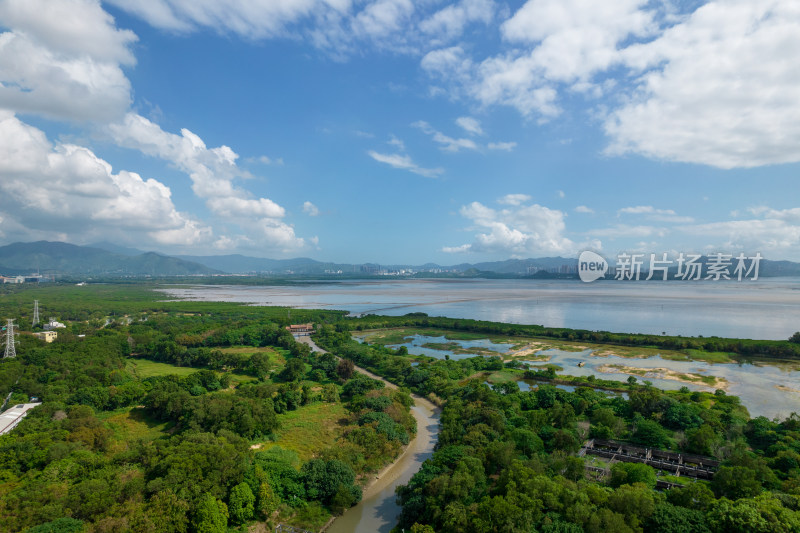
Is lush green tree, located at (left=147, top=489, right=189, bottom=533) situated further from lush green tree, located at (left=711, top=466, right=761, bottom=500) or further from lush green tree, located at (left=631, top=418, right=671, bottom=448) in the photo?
lush green tree, located at (left=631, top=418, right=671, bottom=448)

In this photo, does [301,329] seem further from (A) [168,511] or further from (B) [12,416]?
(A) [168,511]

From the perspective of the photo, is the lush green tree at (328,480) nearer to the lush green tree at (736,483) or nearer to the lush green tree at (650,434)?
the lush green tree at (736,483)

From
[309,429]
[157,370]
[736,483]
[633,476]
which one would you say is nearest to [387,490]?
[309,429]

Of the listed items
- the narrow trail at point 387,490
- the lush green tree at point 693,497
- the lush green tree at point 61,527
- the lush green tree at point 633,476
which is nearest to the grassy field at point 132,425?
the lush green tree at point 61,527

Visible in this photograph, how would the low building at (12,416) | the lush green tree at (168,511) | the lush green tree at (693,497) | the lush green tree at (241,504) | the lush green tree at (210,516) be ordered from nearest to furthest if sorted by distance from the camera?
the lush green tree at (168,511), the lush green tree at (693,497), the lush green tree at (210,516), the lush green tree at (241,504), the low building at (12,416)

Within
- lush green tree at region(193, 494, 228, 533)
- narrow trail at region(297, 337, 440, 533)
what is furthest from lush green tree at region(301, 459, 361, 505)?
lush green tree at region(193, 494, 228, 533)

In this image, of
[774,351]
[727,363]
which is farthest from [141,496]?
[774,351]
